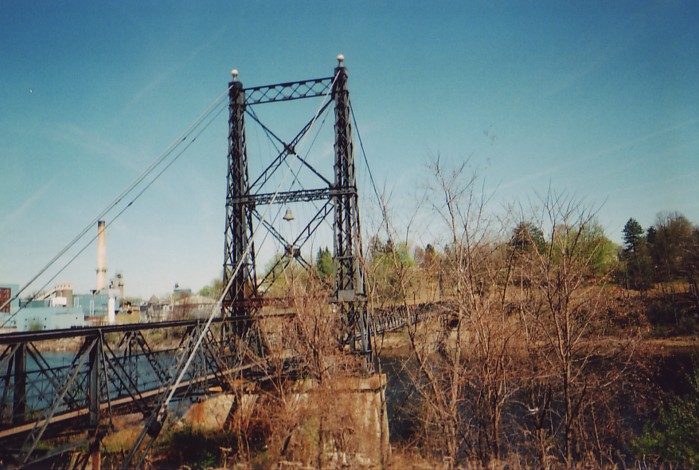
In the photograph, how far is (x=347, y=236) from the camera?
1071 cm

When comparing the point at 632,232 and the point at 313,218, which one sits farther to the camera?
the point at 632,232

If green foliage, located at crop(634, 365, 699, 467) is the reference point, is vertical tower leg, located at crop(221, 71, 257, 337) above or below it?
above

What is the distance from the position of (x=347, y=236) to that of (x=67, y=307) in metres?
48.6

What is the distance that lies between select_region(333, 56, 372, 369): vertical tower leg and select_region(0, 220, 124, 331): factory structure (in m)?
27.9

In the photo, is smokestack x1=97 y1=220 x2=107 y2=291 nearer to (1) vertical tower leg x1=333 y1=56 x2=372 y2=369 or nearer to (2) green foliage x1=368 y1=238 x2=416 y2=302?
(1) vertical tower leg x1=333 y1=56 x2=372 y2=369

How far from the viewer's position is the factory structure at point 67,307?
123ft

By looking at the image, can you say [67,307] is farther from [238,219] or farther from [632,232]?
[632,232]

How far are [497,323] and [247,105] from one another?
29.2ft

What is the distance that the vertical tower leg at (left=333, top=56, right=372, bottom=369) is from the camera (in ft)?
34.1

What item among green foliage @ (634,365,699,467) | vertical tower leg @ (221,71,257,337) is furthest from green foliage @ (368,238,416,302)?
green foliage @ (634,365,699,467)

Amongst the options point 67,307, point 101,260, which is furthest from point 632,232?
point 67,307

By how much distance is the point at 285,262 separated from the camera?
10109mm

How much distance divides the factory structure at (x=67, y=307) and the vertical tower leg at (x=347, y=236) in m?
27.9

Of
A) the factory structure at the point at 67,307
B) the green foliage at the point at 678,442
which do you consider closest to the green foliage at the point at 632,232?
the green foliage at the point at 678,442
